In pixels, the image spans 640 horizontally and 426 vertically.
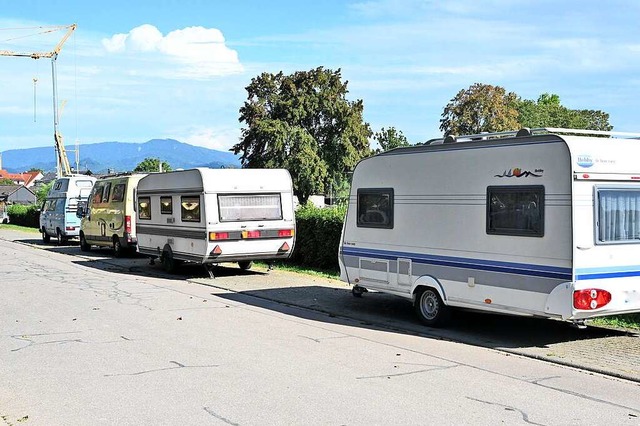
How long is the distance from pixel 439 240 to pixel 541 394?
3.99 m

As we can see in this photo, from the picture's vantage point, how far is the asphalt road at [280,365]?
6777mm

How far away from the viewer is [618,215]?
378 inches

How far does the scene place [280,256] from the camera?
17.8 metres

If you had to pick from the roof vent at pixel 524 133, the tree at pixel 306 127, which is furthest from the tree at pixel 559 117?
the roof vent at pixel 524 133

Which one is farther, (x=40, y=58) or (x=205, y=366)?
(x=40, y=58)

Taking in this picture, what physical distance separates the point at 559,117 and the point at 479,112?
43.6ft

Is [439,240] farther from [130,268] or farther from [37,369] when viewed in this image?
[130,268]

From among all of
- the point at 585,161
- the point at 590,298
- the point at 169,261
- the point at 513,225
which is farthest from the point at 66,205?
the point at 590,298

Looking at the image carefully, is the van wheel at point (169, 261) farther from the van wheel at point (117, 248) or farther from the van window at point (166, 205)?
the van wheel at point (117, 248)

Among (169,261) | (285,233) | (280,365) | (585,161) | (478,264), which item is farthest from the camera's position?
(169,261)

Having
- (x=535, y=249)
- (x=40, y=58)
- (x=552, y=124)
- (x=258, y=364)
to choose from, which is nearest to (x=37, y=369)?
(x=258, y=364)

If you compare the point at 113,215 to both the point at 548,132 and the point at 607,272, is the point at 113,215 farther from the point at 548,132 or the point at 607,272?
the point at 607,272

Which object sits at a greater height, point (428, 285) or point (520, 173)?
point (520, 173)

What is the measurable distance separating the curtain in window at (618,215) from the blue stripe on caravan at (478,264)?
736 millimetres
